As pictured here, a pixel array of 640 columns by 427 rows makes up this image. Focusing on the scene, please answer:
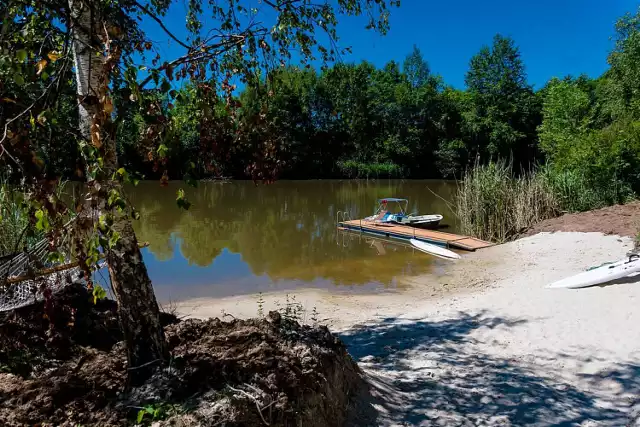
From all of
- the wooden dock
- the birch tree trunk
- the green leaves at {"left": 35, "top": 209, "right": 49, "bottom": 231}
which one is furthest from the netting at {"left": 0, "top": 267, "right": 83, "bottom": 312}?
the wooden dock

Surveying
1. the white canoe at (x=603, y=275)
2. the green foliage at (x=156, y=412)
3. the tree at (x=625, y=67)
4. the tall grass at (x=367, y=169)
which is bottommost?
the green foliage at (x=156, y=412)

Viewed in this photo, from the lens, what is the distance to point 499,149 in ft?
142

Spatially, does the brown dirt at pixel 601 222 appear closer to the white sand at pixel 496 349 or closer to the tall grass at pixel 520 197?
the tall grass at pixel 520 197

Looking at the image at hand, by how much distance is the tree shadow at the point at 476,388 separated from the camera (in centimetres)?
343

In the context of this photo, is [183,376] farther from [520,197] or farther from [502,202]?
[520,197]

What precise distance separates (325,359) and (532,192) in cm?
1245

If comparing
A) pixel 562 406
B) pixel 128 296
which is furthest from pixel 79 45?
pixel 562 406

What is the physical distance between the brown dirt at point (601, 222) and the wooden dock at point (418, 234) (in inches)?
63.7

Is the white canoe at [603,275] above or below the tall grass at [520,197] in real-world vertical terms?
below

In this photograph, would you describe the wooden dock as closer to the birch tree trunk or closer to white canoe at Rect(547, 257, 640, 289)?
white canoe at Rect(547, 257, 640, 289)

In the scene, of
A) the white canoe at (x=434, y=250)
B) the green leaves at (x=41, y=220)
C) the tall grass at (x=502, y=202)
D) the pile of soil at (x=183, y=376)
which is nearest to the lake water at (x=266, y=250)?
the white canoe at (x=434, y=250)

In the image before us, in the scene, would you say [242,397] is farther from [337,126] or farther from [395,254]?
[337,126]

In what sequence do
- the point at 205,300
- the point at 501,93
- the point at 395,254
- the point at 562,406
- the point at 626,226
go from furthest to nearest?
the point at 501,93
the point at 395,254
the point at 626,226
the point at 205,300
the point at 562,406

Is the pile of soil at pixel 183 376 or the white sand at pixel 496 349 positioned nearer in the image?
the pile of soil at pixel 183 376
